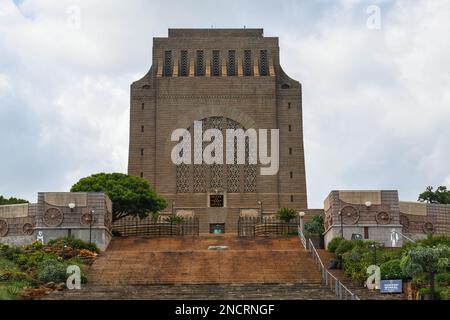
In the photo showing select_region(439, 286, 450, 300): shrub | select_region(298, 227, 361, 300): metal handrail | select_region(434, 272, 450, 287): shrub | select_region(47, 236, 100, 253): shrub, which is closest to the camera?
select_region(439, 286, 450, 300): shrub

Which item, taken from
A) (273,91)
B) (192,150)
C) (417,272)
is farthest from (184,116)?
(417,272)

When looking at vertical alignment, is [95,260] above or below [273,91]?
below

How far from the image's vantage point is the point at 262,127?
207ft

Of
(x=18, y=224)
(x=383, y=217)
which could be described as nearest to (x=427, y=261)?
(x=383, y=217)

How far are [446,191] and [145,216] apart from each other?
21690mm

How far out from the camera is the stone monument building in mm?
62125

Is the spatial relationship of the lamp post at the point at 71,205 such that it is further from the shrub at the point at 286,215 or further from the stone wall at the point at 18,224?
the shrub at the point at 286,215

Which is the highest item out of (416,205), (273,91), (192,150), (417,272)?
(273,91)

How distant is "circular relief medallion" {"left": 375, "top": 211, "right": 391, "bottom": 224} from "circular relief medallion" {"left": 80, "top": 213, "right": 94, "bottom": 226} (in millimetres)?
13806

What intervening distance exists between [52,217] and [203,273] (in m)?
10.7

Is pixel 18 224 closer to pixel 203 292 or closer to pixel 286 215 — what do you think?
pixel 203 292

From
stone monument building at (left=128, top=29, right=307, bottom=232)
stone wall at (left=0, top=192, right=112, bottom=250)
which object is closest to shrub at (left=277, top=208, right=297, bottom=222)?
stone monument building at (left=128, top=29, right=307, bottom=232)

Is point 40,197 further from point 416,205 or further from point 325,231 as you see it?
point 416,205

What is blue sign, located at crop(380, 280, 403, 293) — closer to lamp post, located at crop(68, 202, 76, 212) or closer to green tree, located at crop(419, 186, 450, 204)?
lamp post, located at crop(68, 202, 76, 212)
